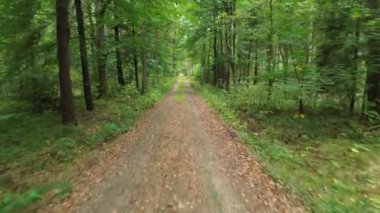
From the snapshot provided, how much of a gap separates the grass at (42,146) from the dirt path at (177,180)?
2.28 ft

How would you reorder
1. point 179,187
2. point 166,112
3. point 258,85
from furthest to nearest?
point 258,85 → point 166,112 → point 179,187

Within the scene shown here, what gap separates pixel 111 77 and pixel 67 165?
15897 millimetres

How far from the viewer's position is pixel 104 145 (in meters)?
9.66

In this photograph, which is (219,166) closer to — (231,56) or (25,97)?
(25,97)

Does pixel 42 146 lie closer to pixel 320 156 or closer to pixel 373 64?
pixel 320 156

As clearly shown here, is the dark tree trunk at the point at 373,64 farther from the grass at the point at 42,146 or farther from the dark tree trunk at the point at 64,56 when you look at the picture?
the dark tree trunk at the point at 64,56

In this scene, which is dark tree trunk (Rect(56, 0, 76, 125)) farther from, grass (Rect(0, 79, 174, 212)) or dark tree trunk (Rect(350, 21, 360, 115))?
dark tree trunk (Rect(350, 21, 360, 115))

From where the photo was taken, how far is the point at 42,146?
9305mm

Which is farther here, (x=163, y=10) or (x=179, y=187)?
(x=163, y=10)

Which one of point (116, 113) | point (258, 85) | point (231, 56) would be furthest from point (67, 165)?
point (231, 56)

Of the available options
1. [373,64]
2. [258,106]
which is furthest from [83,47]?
[373,64]

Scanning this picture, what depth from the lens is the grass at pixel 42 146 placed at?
20.4 ft

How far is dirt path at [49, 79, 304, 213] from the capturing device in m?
5.56

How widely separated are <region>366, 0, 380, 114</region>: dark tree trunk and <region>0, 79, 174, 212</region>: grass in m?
8.48
